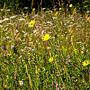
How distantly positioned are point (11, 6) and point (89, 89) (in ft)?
23.5

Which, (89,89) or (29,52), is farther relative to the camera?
(29,52)

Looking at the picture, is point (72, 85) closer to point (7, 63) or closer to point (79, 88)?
point (79, 88)

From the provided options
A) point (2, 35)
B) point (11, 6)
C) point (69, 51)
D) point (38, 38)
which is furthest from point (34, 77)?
point (11, 6)

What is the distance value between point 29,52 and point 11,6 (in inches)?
238

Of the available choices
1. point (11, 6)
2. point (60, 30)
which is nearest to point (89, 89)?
point (60, 30)

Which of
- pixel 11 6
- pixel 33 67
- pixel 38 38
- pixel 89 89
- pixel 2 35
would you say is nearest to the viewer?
pixel 89 89

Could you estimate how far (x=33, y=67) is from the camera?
3.59m

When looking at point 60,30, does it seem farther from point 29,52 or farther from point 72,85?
point 72,85

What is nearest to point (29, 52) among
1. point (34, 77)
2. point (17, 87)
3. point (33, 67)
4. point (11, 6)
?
point (33, 67)

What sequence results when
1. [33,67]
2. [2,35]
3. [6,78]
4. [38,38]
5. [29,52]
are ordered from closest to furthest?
1. [6,78]
2. [33,67]
3. [29,52]
4. [38,38]
5. [2,35]

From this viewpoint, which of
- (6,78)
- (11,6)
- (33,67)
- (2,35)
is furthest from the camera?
(11,6)

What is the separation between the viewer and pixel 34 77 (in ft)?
10.9

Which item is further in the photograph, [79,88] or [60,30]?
[60,30]

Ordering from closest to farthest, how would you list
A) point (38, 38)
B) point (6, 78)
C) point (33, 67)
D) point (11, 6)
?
point (6, 78)
point (33, 67)
point (38, 38)
point (11, 6)
